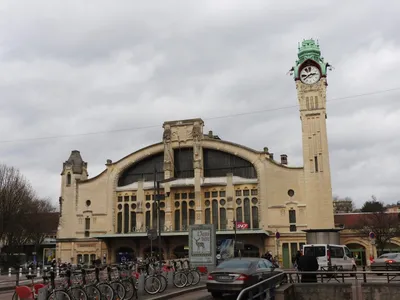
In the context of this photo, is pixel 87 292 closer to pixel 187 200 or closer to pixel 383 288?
pixel 383 288

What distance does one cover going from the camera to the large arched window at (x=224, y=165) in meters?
53.6

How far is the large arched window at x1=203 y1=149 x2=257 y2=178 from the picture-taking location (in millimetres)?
53562

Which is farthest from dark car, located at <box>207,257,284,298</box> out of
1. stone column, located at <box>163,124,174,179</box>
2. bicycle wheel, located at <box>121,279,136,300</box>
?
stone column, located at <box>163,124,174,179</box>

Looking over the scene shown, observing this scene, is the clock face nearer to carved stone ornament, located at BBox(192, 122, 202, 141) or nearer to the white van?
carved stone ornament, located at BBox(192, 122, 202, 141)

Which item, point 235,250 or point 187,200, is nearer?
point 235,250

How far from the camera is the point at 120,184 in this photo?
57312 mm

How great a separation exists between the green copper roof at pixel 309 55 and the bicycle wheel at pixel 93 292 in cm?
4321

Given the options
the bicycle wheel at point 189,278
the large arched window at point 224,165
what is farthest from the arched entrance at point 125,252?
the bicycle wheel at point 189,278

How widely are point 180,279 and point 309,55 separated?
38.9 meters

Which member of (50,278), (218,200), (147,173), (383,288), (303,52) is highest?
(303,52)

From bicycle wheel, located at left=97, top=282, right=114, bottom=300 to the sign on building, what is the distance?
554 inches

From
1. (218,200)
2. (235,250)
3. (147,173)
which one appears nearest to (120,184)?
(147,173)

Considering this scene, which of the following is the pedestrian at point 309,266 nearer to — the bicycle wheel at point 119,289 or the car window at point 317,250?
the bicycle wheel at point 119,289

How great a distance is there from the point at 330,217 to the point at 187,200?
16.2 m
